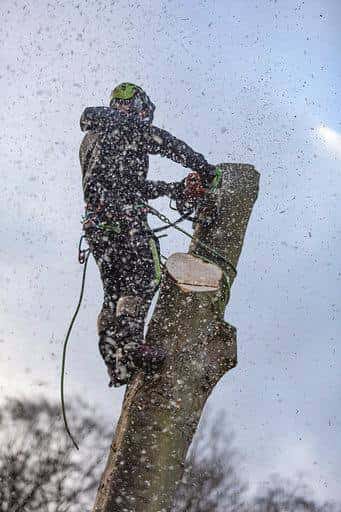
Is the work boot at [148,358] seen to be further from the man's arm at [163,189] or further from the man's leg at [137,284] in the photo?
the man's arm at [163,189]

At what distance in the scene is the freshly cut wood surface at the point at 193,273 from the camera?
3160 mm

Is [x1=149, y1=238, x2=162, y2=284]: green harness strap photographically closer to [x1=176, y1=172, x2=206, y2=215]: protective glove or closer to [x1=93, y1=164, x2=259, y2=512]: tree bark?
[x1=93, y1=164, x2=259, y2=512]: tree bark

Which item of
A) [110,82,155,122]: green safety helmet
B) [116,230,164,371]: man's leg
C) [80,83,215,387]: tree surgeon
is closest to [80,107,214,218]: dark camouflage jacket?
[80,83,215,387]: tree surgeon

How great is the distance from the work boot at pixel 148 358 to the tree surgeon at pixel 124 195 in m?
0.34

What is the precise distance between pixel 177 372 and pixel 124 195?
1042 mm

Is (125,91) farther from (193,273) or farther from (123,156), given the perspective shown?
(193,273)

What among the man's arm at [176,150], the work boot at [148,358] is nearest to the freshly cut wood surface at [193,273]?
the work boot at [148,358]

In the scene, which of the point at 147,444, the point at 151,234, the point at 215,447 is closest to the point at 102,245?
the point at 151,234

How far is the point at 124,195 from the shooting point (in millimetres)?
3500

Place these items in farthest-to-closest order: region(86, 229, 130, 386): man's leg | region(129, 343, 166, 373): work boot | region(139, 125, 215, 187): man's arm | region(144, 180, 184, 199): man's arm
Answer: region(144, 180, 184, 199): man's arm
region(139, 125, 215, 187): man's arm
region(86, 229, 130, 386): man's leg
region(129, 343, 166, 373): work boot

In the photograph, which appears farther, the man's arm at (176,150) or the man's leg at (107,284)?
the man's arm at (176,150)

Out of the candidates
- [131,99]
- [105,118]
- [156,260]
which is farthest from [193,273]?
[131,99]

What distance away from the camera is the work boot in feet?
9.59

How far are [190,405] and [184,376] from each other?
0.13 metres
